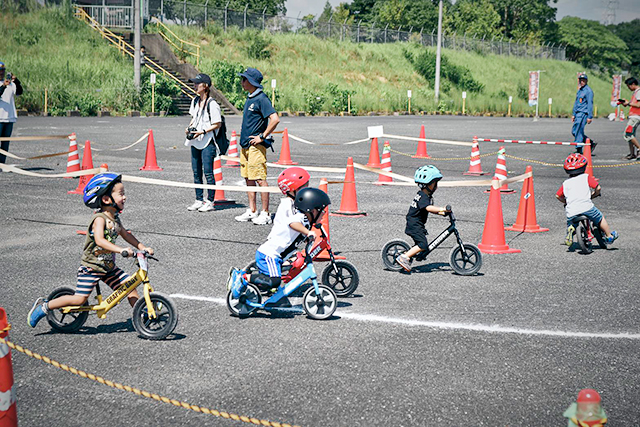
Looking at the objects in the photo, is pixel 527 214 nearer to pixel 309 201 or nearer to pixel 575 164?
pixel 575 164

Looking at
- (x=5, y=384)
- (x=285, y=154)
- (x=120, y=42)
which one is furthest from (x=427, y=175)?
(x=120, y=42)

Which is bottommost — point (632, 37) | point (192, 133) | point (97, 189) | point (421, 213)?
point (421, 213)

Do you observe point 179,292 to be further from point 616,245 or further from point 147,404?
point 616,245

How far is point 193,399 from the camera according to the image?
187 inches

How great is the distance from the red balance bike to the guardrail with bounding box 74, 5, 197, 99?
37.6 metres

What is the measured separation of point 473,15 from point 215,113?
100 m

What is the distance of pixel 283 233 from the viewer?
683cm

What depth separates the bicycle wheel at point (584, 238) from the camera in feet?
30.6

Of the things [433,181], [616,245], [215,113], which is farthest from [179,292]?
[616,245]

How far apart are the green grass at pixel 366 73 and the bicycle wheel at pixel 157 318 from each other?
43.2 m

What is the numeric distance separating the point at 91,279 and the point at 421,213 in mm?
3788

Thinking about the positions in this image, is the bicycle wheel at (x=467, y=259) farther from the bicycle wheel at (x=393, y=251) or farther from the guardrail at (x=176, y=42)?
the guardrail at (x=176, y=42)

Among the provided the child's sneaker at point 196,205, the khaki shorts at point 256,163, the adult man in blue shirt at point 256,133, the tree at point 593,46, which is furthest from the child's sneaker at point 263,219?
the tree at point 593,46

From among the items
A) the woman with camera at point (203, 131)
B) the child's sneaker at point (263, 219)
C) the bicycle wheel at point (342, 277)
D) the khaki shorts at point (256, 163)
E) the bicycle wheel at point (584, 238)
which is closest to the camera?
the bicycle wheel at point (342, 277)
